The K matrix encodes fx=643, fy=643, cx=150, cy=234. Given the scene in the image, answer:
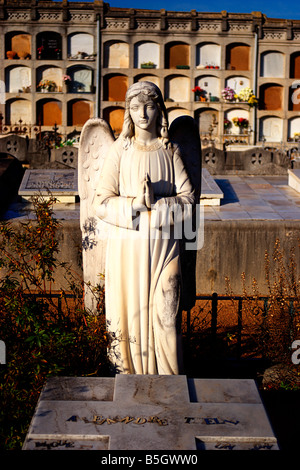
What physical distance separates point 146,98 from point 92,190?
1.02 meters

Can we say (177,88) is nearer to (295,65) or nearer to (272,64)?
(272,64)

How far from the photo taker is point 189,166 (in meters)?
5.11

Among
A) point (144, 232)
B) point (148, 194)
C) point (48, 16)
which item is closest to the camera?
point (148, 194)

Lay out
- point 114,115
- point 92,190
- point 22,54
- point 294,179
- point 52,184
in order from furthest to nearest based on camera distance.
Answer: point 114,115 < point 22,54 < point 294,179 < point 52,184 < point 92,190

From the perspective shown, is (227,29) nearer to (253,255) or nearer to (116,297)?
(253,255)

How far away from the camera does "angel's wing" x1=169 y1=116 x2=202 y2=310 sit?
4.96 metres

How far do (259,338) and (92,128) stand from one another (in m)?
2.58

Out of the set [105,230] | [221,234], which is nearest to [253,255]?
[221,234]

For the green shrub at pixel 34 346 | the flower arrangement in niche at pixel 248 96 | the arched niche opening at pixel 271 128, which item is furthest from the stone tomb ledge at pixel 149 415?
the arched niche opening at pixel 271 128

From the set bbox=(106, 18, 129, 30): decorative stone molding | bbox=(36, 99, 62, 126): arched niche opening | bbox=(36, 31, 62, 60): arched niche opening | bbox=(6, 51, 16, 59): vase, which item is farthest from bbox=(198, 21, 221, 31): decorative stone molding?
bbox=(6, 51, 16, 59): vase

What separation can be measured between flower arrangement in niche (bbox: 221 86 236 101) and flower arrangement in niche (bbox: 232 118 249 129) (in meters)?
1.02

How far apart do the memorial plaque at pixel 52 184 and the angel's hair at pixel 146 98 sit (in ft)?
18.2

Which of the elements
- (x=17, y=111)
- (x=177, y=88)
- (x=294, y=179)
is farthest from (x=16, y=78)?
(x=294, y=179)

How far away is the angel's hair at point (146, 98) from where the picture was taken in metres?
4.52
